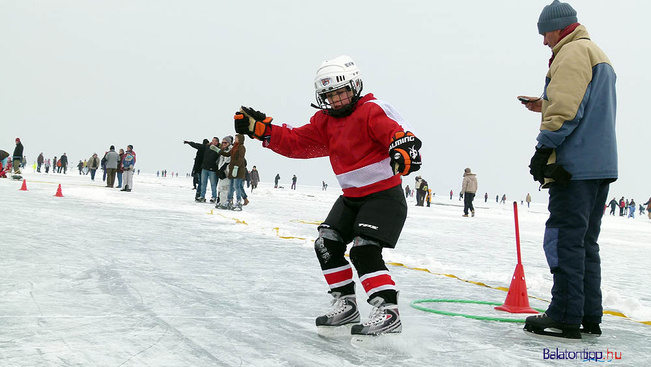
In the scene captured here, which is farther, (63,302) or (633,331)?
(633,331)

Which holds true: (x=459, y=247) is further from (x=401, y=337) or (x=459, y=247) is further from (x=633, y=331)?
(x=401, y=337)

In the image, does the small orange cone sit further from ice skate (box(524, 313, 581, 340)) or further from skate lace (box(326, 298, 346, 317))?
skate lace (box(326, 298, 346, 317))

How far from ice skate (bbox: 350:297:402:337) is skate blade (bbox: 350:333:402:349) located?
0.05 ft

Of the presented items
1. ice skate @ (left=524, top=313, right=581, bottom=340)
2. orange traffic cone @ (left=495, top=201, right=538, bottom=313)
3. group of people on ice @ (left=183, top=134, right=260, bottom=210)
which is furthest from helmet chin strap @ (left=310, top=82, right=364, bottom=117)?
Result: group of people on ice @ (left=183, top=134, right=260, bottom=210)

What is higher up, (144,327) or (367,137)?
(367,137)

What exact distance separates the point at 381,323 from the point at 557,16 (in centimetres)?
216

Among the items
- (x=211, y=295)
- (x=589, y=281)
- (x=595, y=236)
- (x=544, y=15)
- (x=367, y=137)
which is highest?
(x=544, y=15)

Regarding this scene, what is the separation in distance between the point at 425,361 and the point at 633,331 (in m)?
1.71

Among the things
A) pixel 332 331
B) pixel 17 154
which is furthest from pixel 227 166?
pixel 17 154

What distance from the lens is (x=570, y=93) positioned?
3.09m

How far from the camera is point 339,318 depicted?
9.58 feet

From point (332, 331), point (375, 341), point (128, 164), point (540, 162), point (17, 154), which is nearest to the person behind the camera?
point (375, 341)

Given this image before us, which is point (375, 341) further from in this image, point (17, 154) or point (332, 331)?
point (17, 154)

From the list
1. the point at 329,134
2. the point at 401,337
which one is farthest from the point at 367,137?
the point at 401,337
